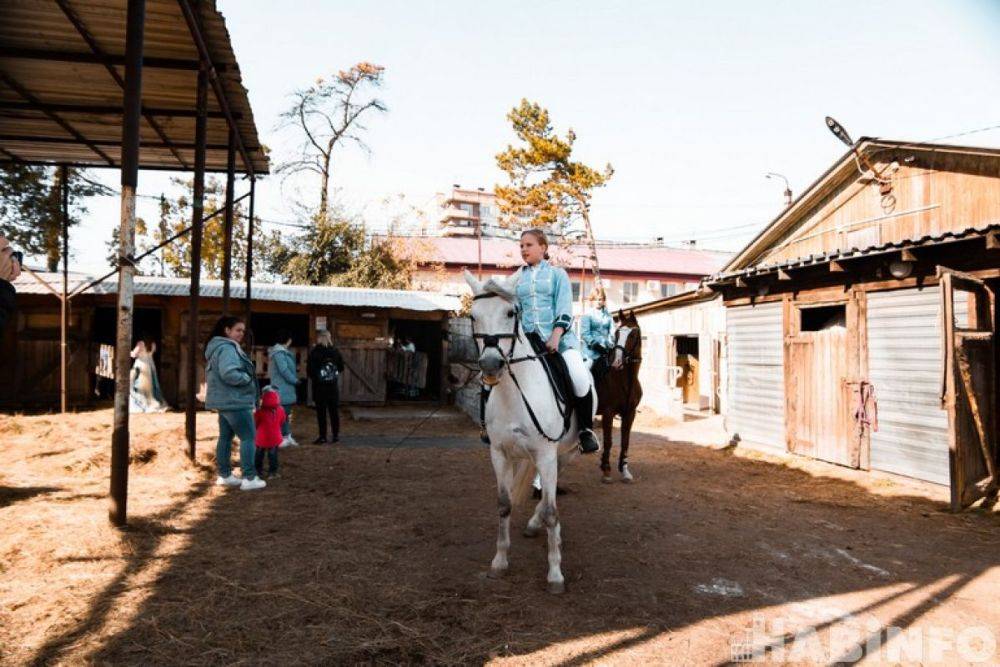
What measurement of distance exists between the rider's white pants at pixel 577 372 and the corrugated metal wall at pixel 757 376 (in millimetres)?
7280

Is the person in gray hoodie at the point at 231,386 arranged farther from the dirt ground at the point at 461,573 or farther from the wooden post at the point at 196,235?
the wooden post at the point at 196,235

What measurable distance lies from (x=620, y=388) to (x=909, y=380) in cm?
417

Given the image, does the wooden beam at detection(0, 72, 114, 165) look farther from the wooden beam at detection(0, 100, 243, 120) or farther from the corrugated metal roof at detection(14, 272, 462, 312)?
the corrugated metal roof at detection(14, 272, 462, 312)

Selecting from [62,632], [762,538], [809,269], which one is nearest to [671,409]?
[809,269]

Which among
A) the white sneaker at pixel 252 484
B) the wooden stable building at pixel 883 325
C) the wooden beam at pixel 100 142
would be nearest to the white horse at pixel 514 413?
the white sneaker at pixel 252 484

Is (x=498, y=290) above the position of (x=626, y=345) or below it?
above

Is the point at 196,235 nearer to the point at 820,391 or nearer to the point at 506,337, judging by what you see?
the point at 506,337

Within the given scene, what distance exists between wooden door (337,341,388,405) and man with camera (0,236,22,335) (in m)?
12.4

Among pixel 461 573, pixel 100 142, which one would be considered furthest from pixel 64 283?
pixel 461 573

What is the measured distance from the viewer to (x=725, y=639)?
3545 millimetres

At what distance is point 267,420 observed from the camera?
7.35 meters

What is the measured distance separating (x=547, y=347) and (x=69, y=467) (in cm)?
694

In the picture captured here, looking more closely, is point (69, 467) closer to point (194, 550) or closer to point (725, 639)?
point (194, 550)

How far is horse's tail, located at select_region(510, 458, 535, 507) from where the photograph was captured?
15.8 feet
